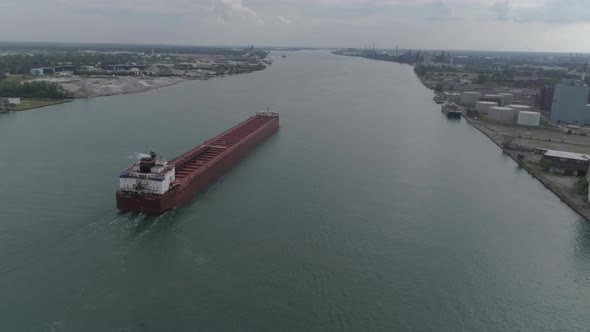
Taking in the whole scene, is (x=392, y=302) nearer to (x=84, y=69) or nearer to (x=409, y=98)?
(x=409, y=98)

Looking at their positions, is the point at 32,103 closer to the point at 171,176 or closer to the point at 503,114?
the point at 171,176

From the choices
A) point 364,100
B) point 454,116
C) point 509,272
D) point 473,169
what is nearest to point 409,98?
point 364,100

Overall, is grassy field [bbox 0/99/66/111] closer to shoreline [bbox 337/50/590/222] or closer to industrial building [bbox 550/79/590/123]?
shoreline [bbox 337/50/590/222]

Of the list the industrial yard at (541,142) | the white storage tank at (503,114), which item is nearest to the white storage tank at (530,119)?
the industrial yard at (541,142)

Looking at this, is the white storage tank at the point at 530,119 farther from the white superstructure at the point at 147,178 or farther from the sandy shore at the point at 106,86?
the sandy shore at the point at 106,86

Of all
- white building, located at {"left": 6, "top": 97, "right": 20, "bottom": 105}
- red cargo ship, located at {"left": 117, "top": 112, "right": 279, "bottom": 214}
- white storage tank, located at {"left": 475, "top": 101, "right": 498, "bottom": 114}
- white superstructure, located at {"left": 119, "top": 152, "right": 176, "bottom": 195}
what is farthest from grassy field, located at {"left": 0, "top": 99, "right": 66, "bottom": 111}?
white storage tank, located at {"left": 475, "top": 101, "right": 498, "bottom": 114}

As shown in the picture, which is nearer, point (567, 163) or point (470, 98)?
point (567, 163)

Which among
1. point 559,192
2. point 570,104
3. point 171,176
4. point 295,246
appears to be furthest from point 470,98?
point 295,246
